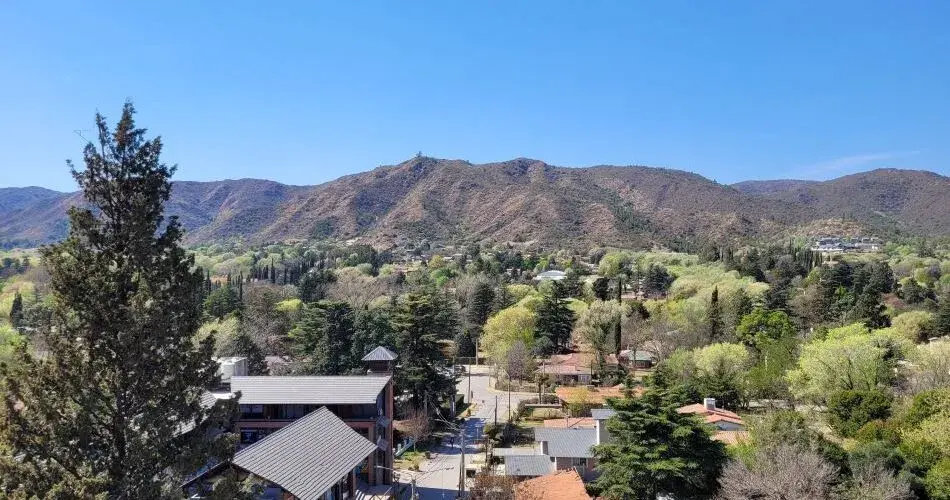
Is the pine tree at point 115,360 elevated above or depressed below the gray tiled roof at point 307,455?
above

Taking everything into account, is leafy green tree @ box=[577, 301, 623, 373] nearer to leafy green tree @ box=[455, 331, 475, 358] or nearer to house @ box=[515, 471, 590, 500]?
leafy green tree @ box=[455, 331, 475, 358]

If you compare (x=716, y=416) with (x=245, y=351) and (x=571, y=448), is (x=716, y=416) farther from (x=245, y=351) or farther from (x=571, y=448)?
(x=245, y=351)

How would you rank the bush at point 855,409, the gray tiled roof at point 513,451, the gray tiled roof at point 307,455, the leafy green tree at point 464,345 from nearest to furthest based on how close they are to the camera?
the gray tiled roof at point 307,455 < the bush at point 855,409 < the gray tiled roof at point 513,451 < the leafy green tree at point 464,345

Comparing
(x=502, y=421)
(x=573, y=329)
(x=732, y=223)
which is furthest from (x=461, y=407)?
(x=732, y=223)

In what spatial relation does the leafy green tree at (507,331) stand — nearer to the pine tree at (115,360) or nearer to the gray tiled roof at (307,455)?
the gray tiled roof at (307,455)

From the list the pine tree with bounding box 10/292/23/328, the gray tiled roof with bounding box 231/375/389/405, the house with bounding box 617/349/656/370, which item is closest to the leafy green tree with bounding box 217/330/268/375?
the gray tiled roof with bounding box 231/375/389/405

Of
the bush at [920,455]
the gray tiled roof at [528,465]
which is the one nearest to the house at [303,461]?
the gray tiled roof at [528,465]

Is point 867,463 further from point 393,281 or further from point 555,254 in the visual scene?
point 555,254
